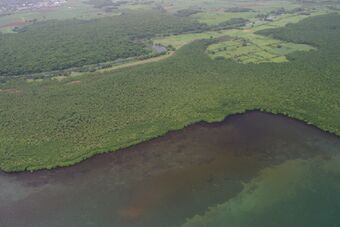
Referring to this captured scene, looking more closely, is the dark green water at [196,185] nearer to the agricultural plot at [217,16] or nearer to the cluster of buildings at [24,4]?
Answer: the agricultural plot at [217,16]

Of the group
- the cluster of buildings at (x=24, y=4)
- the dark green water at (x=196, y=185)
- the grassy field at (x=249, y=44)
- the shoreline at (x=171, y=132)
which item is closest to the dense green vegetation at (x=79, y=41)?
the grassy field at (x=249, y=44)

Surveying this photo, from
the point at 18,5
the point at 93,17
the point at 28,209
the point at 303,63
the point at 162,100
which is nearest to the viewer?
the point at 28,209

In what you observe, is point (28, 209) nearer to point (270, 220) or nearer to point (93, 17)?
point (270, 220)

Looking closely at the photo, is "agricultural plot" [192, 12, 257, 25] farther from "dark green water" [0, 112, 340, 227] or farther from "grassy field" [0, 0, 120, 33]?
"dark green water" [0, 112, 340, 227]

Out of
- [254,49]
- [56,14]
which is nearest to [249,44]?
[254,49]

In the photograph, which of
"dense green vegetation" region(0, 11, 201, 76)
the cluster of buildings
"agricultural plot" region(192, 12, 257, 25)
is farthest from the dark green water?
the cluster of buildings

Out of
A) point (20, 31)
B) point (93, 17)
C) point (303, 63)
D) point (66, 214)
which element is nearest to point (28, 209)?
point (66, 214)

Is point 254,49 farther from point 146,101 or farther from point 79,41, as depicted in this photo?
point 79,41
